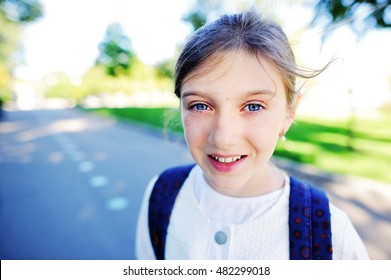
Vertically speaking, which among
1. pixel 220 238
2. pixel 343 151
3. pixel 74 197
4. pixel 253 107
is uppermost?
pixel 343 151

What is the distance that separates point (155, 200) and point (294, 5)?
1.53 meters

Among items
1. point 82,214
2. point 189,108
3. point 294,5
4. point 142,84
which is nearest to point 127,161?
point 82,214

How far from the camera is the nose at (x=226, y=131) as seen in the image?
2.70 ft

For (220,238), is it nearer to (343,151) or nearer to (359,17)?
(359,17)

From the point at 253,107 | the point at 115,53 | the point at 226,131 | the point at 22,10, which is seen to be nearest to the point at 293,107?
the point at 253,107

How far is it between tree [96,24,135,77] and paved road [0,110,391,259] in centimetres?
2714

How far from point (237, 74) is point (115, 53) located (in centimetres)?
3455

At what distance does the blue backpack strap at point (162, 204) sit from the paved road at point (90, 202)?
780 mm

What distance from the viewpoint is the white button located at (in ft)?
3.12

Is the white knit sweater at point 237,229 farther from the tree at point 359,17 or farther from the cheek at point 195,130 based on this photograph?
the tree at point 359,17

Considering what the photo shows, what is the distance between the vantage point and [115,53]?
32.3 metres

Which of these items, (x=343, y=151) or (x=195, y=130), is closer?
(x=195, y=130)

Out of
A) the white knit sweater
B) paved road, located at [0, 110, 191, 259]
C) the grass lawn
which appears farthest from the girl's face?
the grass lawn

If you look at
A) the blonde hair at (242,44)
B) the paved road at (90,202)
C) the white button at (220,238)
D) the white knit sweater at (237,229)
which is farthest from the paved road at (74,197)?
the blonde hair at (242,44)
